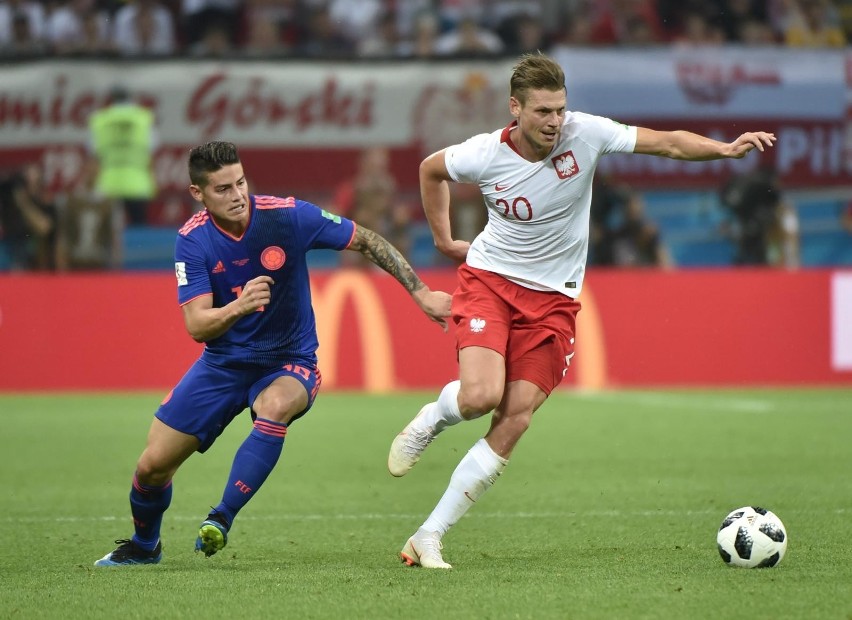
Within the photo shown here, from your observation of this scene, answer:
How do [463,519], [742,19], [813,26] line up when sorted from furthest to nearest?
[813,26] → [742,19] → [463,519]

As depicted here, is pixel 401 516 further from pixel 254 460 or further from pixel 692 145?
pixel 692 145

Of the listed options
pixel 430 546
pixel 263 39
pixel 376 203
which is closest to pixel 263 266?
pixel 430 546

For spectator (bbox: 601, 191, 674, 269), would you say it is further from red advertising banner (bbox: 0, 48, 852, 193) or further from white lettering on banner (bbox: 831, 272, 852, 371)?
white lettering on banner (bbox: 831, 272, 852, 371)

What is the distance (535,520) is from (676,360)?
790 cm

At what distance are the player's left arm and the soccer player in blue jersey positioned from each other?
3.87 feet

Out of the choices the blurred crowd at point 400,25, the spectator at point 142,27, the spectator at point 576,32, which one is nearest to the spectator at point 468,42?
the blurred crowd at point 400,25

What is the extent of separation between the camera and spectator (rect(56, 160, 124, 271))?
662 inches

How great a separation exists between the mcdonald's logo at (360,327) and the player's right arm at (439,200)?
26.7 feet

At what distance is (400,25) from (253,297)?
13.4 meters

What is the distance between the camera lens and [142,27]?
60.2 feet

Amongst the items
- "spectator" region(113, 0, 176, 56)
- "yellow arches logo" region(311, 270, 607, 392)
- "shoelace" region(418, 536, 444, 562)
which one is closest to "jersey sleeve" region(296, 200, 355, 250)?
"shoelace" region(418, 536, 444, 562)

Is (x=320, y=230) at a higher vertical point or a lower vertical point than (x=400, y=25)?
lower

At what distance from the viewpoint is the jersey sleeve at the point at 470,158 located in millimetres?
6672

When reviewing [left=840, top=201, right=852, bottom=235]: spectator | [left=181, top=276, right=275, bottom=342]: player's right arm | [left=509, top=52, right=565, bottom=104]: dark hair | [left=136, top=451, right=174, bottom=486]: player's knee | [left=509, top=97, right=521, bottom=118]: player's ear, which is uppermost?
[left=509, top=52, right=565, bottom=104]: dark hair
